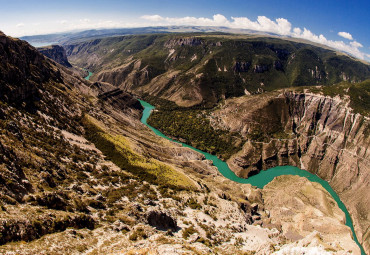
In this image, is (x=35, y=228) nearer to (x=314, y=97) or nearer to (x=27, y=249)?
(x=27, y=249)

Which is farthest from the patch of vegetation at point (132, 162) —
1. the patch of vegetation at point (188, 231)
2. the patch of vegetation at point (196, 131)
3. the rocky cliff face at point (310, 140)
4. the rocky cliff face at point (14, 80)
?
the patch of vegetation at point (196, 131)

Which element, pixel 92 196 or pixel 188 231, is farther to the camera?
pixel 188 231

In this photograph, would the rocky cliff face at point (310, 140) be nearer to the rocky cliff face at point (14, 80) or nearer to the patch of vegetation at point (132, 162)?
the patch of vegetation at point (132, 162)

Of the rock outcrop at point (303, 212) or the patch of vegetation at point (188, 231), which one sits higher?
the patch of vegetation at point (188, 231)

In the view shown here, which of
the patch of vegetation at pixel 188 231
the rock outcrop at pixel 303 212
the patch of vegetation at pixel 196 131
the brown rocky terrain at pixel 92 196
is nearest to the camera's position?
the brown rocky terrain at pixel 92 196

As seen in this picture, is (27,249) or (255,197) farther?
(255,197)

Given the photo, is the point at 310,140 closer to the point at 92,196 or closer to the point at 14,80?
the point at 92,196

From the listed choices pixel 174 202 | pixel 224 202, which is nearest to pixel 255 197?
pixel 224 202

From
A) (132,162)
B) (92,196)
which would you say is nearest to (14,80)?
(132,162)
